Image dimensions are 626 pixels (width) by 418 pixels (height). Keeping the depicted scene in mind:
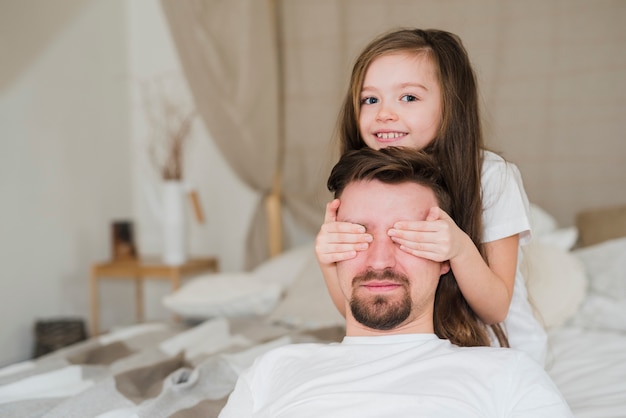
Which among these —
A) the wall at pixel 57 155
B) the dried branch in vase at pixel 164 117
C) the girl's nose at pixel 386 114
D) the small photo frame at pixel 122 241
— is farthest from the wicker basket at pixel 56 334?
the girl's nose at pixel 386 114

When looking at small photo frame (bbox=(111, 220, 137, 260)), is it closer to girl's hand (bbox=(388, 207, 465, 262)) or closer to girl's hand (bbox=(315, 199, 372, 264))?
girl's hand (bbox=(315, 199, 372, 264))

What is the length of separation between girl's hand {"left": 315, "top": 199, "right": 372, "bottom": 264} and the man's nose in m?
0.01

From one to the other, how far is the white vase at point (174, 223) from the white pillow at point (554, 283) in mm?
1654

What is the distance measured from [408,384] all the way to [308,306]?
1212mm

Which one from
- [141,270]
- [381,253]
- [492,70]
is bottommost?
[141,270]

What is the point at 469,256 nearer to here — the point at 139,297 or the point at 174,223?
the point at 174,223

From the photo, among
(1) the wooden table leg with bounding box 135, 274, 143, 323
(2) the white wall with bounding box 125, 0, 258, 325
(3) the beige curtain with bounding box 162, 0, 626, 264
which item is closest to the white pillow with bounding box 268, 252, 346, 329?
(3) the beige curtain with bounding box 162, 0, 626, 264

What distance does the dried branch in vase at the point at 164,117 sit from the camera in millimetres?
3433

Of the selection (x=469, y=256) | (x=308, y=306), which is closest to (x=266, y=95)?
(x=308, y=306)

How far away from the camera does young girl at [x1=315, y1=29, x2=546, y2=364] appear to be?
1.26 m

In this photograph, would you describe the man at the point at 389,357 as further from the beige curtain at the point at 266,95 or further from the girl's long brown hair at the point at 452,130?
the beige curtain at the point at 266,95

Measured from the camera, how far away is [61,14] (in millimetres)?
3318

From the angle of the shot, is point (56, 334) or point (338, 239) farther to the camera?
point (56, 334)

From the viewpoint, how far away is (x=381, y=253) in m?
1.07
